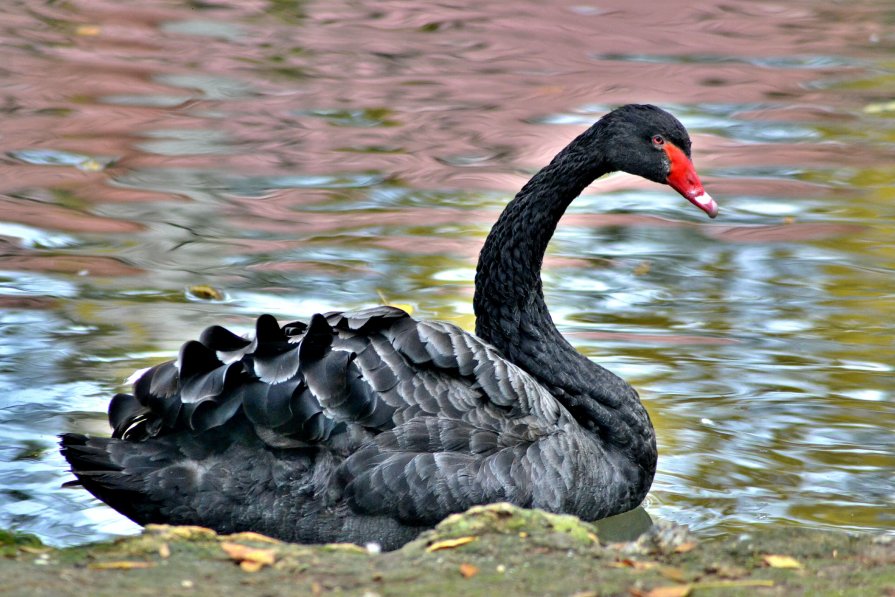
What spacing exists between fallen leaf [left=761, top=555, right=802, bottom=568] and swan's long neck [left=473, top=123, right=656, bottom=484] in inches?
69.7

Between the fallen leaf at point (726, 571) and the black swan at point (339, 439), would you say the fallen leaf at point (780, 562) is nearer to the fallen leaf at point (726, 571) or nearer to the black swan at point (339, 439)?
the fallen leaf at point (726, 571)

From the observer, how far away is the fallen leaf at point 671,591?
364 centimetres

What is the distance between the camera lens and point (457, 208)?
956 centimetres

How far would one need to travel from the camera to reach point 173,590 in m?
3.65

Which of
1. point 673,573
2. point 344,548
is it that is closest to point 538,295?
point 344,548

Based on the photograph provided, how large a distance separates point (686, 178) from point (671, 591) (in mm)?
2629

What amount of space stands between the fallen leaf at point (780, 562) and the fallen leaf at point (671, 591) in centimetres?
42

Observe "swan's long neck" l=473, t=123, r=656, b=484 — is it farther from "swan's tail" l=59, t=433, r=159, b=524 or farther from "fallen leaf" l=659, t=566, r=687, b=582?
"fallen leaf" l=659, t=566, r=687, b=582

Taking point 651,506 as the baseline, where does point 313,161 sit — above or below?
above

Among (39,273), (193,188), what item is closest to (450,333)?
(39,273)

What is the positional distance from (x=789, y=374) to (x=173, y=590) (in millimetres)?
4184

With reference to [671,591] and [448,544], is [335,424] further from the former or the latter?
[671,591]

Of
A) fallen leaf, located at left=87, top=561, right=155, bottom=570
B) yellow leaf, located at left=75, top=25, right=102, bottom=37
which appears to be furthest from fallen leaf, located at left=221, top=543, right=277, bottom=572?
yellow leaf, located at left=75, top=25, right=102, bottom=37

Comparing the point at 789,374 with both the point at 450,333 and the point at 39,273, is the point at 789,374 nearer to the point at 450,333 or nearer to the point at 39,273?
the point at 450,333
